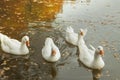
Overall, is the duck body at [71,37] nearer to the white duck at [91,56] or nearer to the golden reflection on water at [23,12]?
the white duck at [91,56]

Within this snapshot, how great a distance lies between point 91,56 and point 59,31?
3.22m

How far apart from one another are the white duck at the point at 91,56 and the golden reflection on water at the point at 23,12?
151 inches

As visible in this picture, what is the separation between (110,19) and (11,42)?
598cm

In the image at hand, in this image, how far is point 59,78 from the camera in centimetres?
1115

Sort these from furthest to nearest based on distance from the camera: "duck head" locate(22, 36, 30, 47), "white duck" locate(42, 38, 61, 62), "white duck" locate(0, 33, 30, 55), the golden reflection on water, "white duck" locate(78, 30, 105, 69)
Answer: the golden reflection on water → "white duck" locate(0, 33, 30, 55) → "duck head" locate(22, 36, 30, 47) → "white duck" locate(42, 38, 61, 62) → "white duck" locate(78, 30, 105, 69)

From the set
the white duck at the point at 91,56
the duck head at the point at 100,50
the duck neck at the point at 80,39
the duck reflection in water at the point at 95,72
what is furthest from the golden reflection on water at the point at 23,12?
the duck head at the point at 100,50

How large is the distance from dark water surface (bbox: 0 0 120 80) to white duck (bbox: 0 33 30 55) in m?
0.22

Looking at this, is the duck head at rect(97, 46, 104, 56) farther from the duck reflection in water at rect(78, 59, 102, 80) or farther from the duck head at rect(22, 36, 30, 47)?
the duck head at rect(22, 36, 30, 47)

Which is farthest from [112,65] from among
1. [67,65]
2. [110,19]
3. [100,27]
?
[110,19]

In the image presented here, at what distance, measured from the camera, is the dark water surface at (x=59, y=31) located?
1152 centimetres

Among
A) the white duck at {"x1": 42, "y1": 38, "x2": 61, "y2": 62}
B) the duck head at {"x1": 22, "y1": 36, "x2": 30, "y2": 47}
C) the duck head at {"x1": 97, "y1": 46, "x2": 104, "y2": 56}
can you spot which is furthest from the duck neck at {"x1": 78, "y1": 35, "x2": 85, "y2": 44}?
the duck head at {"x1": 22, "y1": 36, "x2": 30, "y2": 47}

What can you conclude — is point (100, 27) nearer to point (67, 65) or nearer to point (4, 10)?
point (67, 65)

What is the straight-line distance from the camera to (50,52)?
12484 mm

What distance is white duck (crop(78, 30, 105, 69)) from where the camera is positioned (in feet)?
38.5
